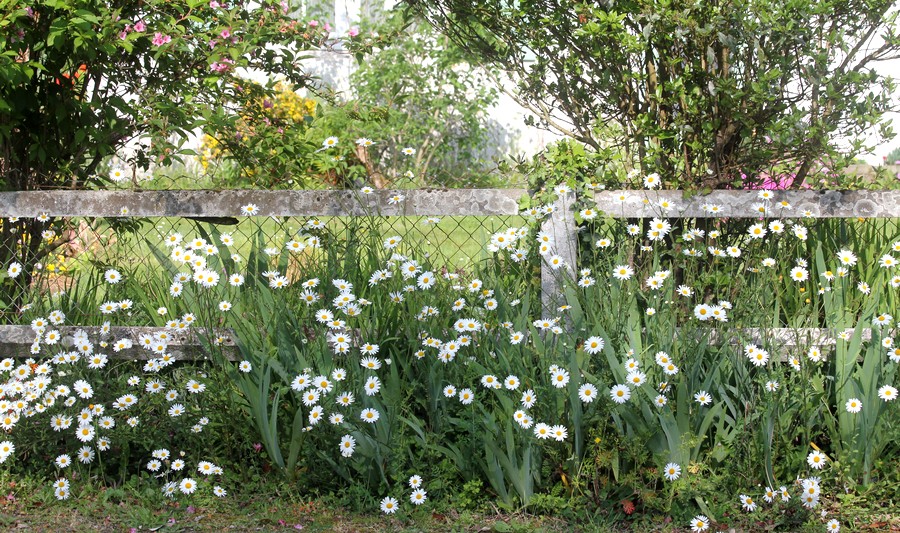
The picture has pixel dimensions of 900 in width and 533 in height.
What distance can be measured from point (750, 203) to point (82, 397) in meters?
2.65

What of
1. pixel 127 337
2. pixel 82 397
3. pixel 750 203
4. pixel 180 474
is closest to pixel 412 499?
pixel 180 474

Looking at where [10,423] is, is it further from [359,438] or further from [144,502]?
[359,438]

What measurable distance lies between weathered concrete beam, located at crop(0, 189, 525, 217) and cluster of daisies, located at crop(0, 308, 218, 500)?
0.41 m

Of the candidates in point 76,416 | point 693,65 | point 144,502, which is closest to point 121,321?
point 76,416

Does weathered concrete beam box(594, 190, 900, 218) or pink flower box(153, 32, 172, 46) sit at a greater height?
pink flower box(153, 32, 172, 46)

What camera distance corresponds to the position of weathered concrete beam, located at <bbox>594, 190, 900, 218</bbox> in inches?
144

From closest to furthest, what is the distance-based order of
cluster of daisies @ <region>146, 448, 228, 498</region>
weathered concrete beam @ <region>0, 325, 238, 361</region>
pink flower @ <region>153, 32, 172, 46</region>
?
cluster of daisies @ <region>146, 448, 228, 498</region> < weathered concrete beam @ <region>0, 325, 238, 361</region> < pink flower @ <region>153, 32, 172, 46</region>

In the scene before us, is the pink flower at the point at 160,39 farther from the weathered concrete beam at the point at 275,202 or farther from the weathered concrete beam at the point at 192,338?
the weathered concrete beam at the point at 192,338

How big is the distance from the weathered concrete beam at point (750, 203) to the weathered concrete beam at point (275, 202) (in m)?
0.40

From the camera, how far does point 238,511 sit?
3.30 metres

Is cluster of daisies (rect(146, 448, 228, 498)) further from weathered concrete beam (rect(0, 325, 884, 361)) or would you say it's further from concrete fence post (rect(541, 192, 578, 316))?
concrete fence post (rect(541, 192, 578, 316))

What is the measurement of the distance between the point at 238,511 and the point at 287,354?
1.89ft

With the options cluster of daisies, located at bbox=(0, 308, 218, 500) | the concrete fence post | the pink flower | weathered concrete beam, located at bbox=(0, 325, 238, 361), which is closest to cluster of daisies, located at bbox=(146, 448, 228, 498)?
cluster of daisies, located at bbox=(0, 308, 218, 500)

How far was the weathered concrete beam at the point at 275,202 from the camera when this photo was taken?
3742 mm
